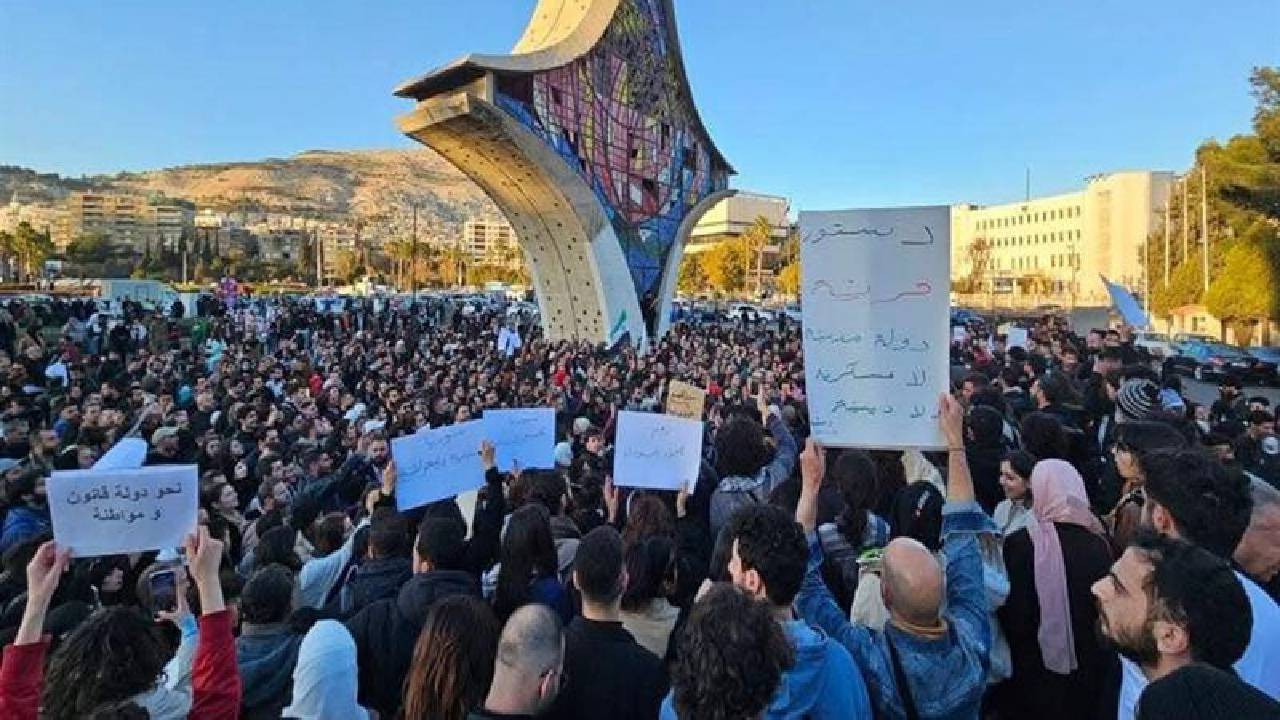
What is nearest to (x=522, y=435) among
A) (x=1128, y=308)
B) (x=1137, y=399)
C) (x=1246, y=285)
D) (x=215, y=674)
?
(x=215, y=674)

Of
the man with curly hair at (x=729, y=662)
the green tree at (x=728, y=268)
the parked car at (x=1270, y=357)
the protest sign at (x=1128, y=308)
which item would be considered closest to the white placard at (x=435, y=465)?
the man with curly hair at (x=729, y=662)

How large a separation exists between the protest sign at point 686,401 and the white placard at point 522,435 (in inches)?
48.8

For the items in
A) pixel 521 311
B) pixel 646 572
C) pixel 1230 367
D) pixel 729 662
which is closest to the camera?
pixel 729 662

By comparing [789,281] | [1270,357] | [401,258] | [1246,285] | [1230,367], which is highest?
[401,258]

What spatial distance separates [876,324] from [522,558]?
75.4 inches

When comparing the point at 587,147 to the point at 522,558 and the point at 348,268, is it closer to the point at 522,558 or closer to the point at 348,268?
the point at 522,558

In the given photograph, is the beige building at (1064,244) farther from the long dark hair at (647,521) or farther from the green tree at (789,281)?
the long dark hair at (647,521)

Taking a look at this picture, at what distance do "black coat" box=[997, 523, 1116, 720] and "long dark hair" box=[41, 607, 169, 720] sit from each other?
3174 millimetres

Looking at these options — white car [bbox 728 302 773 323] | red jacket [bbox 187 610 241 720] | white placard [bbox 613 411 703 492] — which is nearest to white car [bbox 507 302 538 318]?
white car [bbox 728 302 773 323]

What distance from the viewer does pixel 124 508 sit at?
137 inches

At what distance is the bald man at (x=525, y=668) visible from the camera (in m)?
2.46

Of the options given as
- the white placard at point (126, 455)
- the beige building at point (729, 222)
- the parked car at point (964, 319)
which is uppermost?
the beige building at point (729, 222)

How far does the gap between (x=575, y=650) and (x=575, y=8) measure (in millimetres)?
29746

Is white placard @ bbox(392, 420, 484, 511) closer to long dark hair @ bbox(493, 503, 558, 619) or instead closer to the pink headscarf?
long dark hair @ bbox(493, 503, 558, 619)
